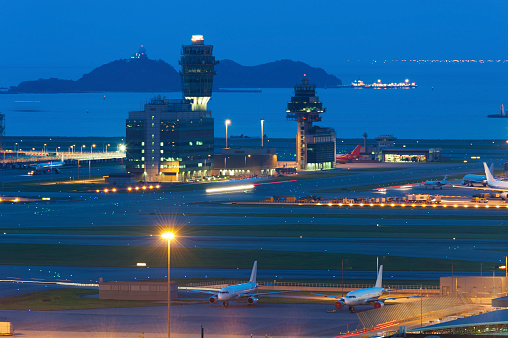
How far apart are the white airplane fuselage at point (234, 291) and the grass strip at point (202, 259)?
1421 cm

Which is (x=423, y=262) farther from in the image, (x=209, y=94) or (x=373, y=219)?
(x=209, y=94)

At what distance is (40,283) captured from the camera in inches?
2965

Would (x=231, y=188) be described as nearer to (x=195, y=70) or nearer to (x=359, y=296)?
(x=195, y=70)

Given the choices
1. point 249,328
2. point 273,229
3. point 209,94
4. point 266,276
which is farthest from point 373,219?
point 209,94

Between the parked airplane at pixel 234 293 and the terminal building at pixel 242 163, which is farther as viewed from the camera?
the terminal building at pixel 242 163

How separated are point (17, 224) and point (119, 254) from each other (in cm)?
2903

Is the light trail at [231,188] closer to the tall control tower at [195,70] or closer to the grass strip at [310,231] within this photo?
the tall control tower at [195,70]

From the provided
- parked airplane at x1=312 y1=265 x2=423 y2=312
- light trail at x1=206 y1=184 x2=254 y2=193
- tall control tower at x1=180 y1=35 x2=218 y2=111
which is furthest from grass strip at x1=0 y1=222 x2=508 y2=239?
tall control tower at x1=180 y1=35 x2=218 y2=111

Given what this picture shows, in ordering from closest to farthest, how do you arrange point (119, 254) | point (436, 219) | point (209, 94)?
point (119, 254)
point (436, 219)
point (209, 94)

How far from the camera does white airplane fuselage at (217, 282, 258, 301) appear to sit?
6512cm

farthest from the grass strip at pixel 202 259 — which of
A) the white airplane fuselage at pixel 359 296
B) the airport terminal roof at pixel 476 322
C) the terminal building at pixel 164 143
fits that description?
the terminal building at pixel 164 143

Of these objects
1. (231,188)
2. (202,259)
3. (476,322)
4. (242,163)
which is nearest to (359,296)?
(476,322)

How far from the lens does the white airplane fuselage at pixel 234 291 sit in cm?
6512

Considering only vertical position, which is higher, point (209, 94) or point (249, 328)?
point (209, 94)
